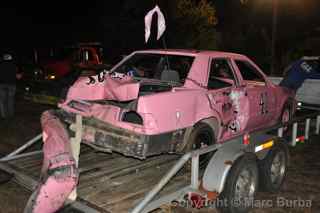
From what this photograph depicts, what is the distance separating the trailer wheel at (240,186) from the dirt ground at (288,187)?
1.04 feet

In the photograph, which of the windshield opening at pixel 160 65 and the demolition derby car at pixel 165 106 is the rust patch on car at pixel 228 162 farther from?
the windshield opening at pixel 160 65

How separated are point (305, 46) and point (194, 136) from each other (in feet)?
92.7

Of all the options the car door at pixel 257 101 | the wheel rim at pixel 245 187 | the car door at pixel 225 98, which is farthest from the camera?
the car door at pixel 257 101

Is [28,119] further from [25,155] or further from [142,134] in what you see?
[142,134]

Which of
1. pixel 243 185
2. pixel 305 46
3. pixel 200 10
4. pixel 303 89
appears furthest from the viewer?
pixel 305 46

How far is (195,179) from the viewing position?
4.35 m

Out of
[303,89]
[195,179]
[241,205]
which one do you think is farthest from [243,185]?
[303,89]

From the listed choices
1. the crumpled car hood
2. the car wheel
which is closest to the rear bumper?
the car wheel

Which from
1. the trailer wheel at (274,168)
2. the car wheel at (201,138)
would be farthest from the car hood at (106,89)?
the trailer wheel at (274,168)

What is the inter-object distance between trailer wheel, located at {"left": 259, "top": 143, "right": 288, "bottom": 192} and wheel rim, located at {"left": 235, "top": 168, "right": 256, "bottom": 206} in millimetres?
380

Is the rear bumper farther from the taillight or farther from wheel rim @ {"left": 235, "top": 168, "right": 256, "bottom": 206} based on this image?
wheel rim @ {"left": 235, "top": 168, "right": 256, "bottom": 206}

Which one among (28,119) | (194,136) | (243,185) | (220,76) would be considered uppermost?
(220,76)

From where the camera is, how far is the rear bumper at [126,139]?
15.2 ft

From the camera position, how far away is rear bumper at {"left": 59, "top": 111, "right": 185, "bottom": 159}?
15.2 ft
